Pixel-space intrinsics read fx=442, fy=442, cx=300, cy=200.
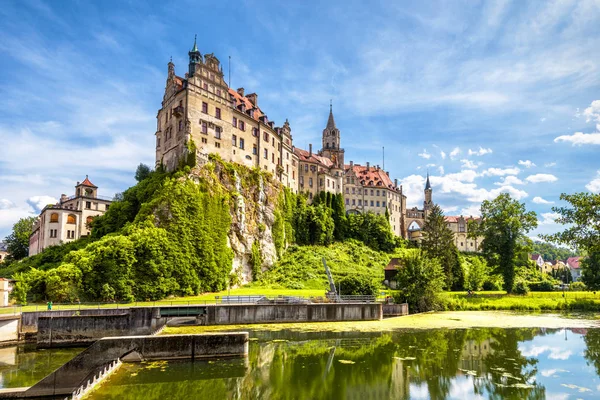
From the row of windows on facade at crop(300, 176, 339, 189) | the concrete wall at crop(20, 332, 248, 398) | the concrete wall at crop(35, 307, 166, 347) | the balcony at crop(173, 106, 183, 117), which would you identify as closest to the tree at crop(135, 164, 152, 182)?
the balcony at crop(173, 106, 183, 117)

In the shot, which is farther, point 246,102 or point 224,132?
point 246,102

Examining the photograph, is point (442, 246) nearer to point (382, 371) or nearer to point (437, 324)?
point (437, 324)

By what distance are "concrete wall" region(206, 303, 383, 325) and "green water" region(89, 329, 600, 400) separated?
6.37 metres

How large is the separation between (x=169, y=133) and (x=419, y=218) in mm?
78201

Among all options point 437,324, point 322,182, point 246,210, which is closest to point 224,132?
point 246,210

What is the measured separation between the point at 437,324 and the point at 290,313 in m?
12.8

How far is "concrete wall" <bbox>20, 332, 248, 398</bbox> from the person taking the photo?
812 inches

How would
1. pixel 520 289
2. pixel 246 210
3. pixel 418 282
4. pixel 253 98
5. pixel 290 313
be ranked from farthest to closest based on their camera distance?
pixel 253 98 < pixel 246 210 < pixel 520 289 < pixel 418 282 < pixel 290 313

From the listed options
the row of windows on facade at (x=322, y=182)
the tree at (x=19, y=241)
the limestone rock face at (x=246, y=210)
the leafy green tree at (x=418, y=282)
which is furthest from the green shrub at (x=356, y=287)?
the tree at (x=19, y=241)

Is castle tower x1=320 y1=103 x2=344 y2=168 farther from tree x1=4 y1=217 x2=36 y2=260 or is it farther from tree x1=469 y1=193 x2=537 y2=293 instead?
tree x1=4 y1=217 x2=36 y2=260

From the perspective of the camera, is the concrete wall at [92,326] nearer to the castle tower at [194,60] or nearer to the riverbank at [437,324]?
the riverbank at [437,324]

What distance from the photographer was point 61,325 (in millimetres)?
31969

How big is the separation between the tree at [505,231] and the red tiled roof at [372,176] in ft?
150

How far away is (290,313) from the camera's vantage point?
39781 mm
